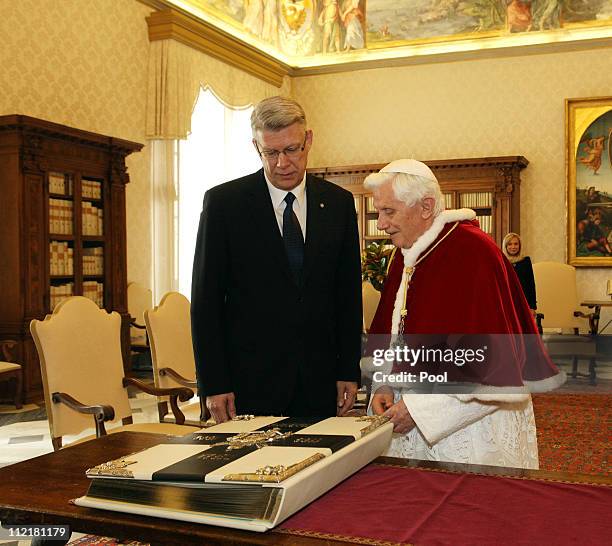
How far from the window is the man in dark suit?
27.1 ft

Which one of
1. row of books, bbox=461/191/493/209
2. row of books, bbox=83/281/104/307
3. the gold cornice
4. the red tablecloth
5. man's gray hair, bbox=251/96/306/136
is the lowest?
the red tablecloth

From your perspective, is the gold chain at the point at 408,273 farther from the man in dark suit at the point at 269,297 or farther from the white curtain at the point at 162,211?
the white curtain at the point at 162,211

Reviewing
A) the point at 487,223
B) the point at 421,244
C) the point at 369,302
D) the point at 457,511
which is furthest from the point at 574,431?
the point at 457,511

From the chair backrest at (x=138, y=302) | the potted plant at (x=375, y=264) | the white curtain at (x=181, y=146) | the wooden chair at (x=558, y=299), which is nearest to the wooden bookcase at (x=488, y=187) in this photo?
the wooden chair at (x=558, y=299)

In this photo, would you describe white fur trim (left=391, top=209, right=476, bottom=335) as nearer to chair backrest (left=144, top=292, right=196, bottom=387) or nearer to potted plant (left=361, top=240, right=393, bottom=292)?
chair backrest (left=144, top=292, right=196, bottom=387)

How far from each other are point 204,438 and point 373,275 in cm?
923

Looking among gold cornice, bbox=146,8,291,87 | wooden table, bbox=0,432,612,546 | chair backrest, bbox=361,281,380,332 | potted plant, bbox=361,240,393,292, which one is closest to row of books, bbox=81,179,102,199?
gold cornice, bbox=146,8,291,87

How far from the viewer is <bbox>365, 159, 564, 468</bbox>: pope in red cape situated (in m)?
2.43

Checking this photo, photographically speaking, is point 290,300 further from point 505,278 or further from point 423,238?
point 505,278

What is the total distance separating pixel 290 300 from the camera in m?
2.88

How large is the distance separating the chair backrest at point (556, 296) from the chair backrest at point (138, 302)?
575cm

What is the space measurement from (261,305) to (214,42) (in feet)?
32.7

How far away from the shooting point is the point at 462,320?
2576 millimetres

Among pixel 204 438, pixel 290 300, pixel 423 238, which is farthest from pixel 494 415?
pixel 204 438
